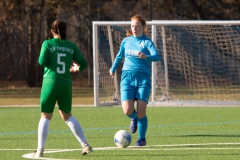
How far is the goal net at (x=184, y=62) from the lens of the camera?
20516 millimetres

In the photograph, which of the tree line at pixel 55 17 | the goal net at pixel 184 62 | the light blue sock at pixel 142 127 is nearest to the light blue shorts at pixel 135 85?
the light blue sock at pixel 142 127

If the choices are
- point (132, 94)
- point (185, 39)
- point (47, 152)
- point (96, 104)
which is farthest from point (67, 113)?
point (185, 39)

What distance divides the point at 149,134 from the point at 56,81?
11.9ft

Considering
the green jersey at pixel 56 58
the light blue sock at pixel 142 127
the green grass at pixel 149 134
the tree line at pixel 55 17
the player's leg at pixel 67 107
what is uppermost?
the tree line at pixel 55 17

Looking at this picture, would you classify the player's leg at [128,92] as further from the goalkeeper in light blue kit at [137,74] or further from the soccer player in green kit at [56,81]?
the soccer player in green kit at [56,81]

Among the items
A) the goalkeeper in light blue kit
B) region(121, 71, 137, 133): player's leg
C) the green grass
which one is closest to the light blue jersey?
the goalkeeper in light blue kit

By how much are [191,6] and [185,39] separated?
1031 centimetres

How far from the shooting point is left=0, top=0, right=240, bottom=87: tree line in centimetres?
3212

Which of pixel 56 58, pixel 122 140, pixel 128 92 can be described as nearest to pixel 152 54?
pixel 128 92

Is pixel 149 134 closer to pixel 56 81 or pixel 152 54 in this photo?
pixel 152 54

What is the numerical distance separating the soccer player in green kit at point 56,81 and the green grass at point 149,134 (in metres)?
0.35

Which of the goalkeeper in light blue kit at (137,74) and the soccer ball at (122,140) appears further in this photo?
the goalkeeper in light blue kit at (137,74)

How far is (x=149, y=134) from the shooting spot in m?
11.8

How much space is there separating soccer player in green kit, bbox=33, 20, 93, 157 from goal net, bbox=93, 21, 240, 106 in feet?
37.4
